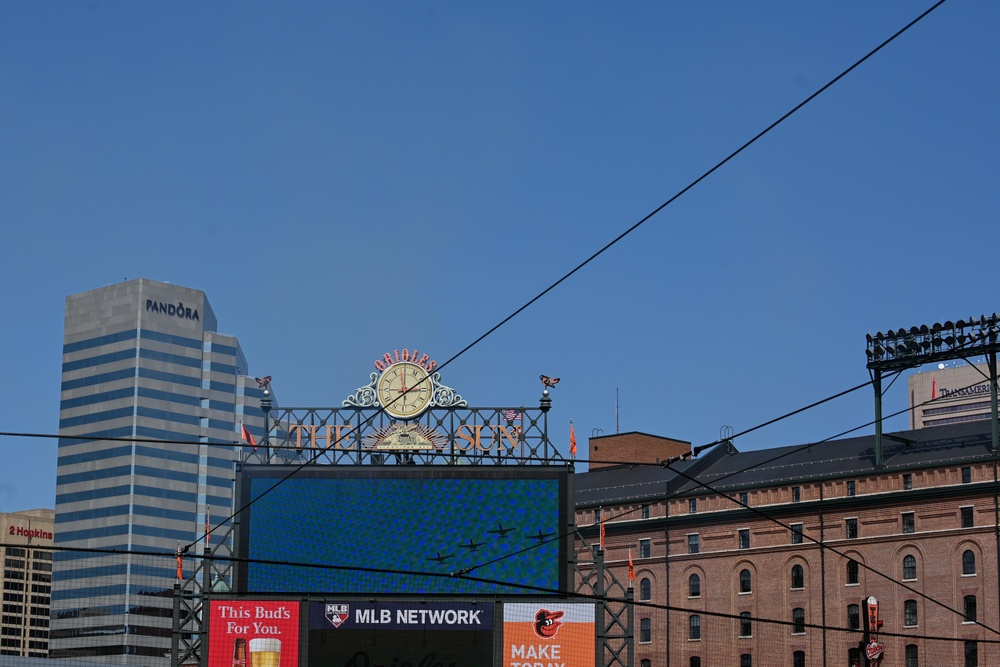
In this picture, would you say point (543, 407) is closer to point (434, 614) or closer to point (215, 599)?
point (434, 614)

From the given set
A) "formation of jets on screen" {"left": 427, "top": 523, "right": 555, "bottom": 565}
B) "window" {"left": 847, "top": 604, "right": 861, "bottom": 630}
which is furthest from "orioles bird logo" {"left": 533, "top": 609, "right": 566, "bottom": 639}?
"window" {"left": 847, "top": 604, "right": 861, "bottom": 630}

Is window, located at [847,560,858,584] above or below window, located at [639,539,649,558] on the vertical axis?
below

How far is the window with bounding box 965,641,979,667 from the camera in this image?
84.9m

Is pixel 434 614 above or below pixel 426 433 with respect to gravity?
below

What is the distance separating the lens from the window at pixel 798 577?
306 ft

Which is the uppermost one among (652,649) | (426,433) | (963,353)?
(963,353)

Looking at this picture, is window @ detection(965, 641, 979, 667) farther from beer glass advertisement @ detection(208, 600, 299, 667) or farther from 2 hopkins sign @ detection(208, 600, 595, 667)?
beer glass advertisement @ detection(208, 600, 299, 667)

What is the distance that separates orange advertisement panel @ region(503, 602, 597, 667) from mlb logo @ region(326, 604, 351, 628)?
5.57m

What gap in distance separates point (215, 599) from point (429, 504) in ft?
27.2

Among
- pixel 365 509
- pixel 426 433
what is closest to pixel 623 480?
pixel 426 433

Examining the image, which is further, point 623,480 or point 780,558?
point 623,480

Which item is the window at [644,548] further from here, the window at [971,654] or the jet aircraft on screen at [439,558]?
the jet aircraft on screen at [439,558]

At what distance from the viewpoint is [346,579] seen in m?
58.4

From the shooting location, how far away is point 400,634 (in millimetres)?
56938
